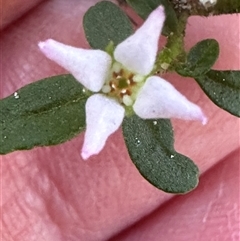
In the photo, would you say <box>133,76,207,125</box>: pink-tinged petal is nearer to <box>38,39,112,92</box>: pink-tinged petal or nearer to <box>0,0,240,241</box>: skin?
<box>38,39,112,92</box>: pink-tinged petal

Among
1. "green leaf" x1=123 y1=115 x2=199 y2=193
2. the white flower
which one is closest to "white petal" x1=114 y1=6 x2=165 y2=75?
the white flower

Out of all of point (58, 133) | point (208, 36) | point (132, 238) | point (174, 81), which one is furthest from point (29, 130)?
point (132, 238)

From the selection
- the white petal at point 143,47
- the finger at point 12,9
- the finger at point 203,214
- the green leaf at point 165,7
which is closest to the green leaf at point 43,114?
the white petal at point 143,47

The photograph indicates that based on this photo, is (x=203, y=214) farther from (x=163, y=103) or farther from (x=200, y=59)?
(x=163, y=103)

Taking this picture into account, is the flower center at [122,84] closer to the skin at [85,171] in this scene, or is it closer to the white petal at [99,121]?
the white petal at [99,121]

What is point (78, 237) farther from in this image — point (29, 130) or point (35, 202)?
point (29, 130)

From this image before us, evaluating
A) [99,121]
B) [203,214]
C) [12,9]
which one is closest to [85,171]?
[203,214]
